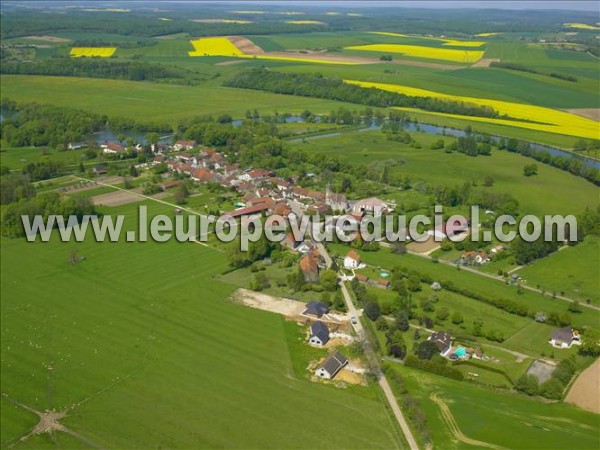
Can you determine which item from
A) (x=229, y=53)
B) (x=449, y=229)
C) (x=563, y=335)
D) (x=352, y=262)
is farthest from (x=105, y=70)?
(x=563, y=335)

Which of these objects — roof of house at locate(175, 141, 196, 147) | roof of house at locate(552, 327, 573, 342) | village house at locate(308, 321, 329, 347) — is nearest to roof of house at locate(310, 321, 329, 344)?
village house at locate(308, 321, 329, 347)

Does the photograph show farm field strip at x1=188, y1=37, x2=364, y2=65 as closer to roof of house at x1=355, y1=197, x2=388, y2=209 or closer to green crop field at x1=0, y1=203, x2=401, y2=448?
roof of house at x1=355, y1=197, x2=388, y2=209

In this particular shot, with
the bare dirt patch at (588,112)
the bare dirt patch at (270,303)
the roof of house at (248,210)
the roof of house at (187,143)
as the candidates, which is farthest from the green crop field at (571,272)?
the bare dirt patch at (588,112)

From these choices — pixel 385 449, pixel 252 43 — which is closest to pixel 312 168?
pixel 385 449

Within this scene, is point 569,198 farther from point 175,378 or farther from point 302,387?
point 175,378

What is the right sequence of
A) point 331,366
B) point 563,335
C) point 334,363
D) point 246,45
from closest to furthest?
1. point 331,366
2. point 334,363
3. point 563,335
4. point 246,45

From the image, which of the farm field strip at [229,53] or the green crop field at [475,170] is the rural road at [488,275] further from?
the farm field strip at [229,53]

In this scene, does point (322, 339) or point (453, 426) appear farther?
point (322, 339)

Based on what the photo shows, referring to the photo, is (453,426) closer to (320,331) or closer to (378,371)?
(378,371)
